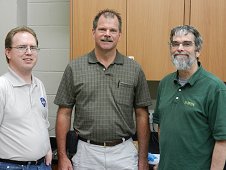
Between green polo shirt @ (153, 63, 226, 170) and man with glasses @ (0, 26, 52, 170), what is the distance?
2.26 ft

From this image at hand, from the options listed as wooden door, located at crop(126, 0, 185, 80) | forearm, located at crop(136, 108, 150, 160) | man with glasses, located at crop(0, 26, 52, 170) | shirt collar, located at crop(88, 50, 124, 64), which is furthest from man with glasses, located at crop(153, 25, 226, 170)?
man with glasses, located at crop(0, 26, 52, 170)

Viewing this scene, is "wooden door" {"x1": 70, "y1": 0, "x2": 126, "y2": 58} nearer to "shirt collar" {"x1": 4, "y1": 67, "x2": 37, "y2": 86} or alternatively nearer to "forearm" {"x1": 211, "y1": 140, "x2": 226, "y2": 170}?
"shirt collar" {"x1": 4, "y1": 67, "x2": 37, "y2": 86}

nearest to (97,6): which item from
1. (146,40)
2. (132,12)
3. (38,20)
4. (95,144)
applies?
(132,12)

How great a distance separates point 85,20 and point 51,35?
25.4 inches

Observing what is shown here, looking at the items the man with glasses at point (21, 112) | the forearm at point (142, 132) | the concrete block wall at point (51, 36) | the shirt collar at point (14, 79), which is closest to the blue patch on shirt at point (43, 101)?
the man with glasses at point (21, 112)

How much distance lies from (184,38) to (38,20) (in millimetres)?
1678

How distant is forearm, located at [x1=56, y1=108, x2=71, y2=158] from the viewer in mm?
1980

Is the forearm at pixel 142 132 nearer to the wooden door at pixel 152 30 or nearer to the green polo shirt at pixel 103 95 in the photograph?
the green polo shirt at pixel 103 95

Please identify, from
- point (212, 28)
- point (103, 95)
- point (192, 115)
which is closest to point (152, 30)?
point (212, 28)

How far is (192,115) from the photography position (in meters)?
1.59

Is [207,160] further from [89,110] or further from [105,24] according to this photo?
[105,24]

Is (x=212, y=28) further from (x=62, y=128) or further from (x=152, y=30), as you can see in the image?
(x=62, y=128)

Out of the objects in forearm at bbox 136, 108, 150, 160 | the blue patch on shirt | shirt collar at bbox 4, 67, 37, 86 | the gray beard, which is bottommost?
forearm at bbox 136, 108, 150, 160

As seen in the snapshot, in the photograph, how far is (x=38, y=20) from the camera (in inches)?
114
